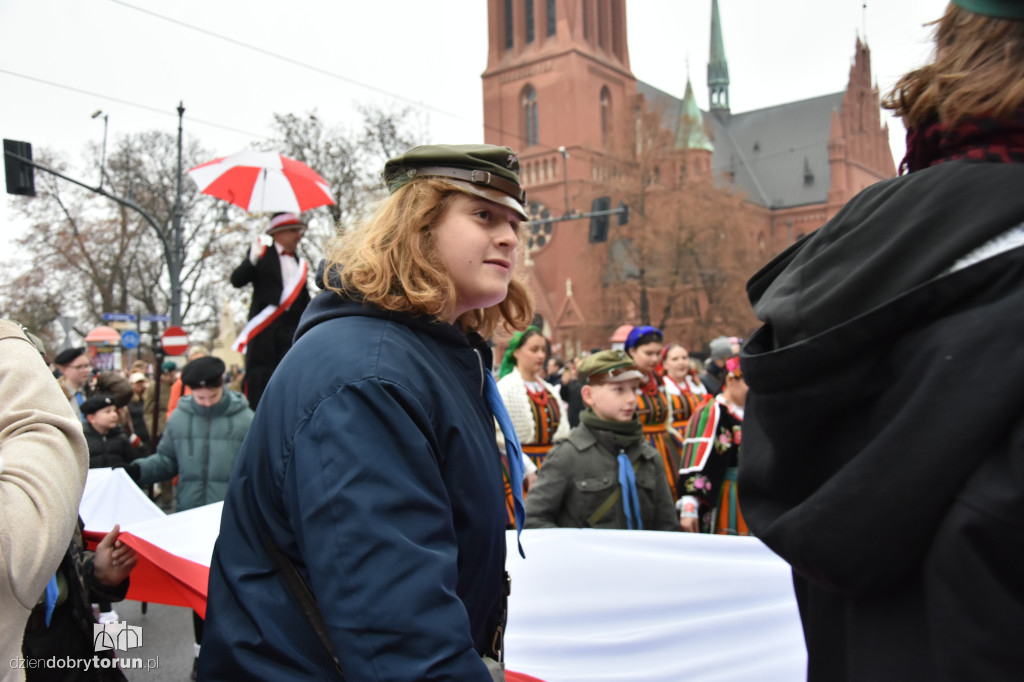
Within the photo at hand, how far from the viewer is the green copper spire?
A: 4631cm

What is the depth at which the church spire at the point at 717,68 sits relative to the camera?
9788 centimetres

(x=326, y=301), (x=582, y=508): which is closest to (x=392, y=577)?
(x=326, y=301)

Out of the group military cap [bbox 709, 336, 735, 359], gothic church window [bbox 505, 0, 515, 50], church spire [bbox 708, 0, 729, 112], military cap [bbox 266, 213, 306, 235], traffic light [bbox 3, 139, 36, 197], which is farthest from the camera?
A: church spire [bbox 708, 0, 729, 112]

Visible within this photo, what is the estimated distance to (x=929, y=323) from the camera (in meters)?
1.29

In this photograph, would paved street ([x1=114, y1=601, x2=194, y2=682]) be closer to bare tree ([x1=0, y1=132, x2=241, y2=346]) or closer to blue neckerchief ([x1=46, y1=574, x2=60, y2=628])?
blue neckerchief ([x1=46, y1=574, x2=60, y2=628])

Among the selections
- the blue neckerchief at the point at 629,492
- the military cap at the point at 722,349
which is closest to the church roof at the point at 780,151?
the military cap at the point at 722,349

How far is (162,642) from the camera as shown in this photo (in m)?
6.67

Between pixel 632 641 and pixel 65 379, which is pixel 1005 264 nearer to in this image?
pixel 632 641

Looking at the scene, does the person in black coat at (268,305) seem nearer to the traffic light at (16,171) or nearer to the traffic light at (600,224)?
the traffic light at (16,171)

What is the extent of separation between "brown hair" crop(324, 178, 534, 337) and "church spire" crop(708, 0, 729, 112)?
101 m

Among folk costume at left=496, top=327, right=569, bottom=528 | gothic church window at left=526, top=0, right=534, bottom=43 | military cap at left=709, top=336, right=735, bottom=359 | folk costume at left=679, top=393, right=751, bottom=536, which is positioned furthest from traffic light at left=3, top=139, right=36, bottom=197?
gothic church window at left=526, top=0, right=534, bottom=43

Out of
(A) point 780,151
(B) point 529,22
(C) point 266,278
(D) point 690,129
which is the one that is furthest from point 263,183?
(A) point 780,151

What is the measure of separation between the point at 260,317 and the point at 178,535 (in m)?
2.87

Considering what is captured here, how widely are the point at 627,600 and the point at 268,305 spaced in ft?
12.1
